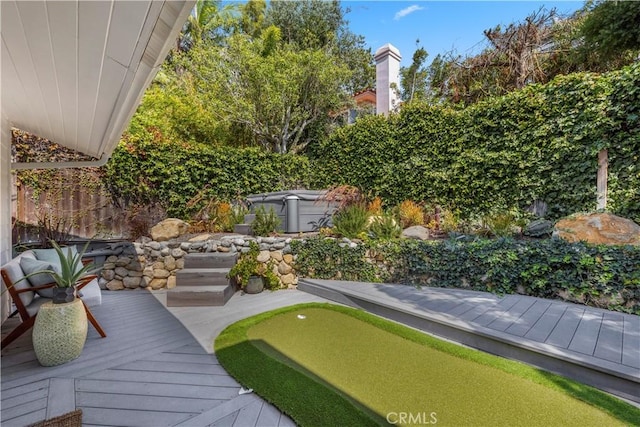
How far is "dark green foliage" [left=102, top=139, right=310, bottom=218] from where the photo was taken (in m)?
6.81

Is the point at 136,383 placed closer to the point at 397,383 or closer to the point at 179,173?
the point at 397,383

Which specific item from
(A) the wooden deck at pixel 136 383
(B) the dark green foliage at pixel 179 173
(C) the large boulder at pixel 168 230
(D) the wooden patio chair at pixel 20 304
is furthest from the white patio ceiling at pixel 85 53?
(B) the dark green foliage at pixel 179 173

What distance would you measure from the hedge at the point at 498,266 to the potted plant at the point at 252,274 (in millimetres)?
582

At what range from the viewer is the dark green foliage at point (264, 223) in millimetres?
5762

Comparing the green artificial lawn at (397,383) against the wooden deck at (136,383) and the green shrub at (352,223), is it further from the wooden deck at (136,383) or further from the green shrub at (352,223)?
the green shrub at (352,223)

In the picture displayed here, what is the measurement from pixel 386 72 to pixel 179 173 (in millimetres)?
7100

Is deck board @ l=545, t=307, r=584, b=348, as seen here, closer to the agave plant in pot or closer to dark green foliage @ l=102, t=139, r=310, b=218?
the agave plant in pot

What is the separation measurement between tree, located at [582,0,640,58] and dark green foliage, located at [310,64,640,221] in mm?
1401

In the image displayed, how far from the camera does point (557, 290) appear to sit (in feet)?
12.2

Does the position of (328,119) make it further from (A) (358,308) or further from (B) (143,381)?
(B) (143,381)

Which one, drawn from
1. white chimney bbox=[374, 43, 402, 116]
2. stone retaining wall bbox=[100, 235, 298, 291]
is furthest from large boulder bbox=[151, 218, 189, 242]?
white chimney bbox=[374, 43, 402, 116]

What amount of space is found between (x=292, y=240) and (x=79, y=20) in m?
4.29

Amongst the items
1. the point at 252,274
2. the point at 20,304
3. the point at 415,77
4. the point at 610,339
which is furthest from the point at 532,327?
the point at 415,77

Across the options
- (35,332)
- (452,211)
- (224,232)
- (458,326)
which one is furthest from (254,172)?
(458,326)
